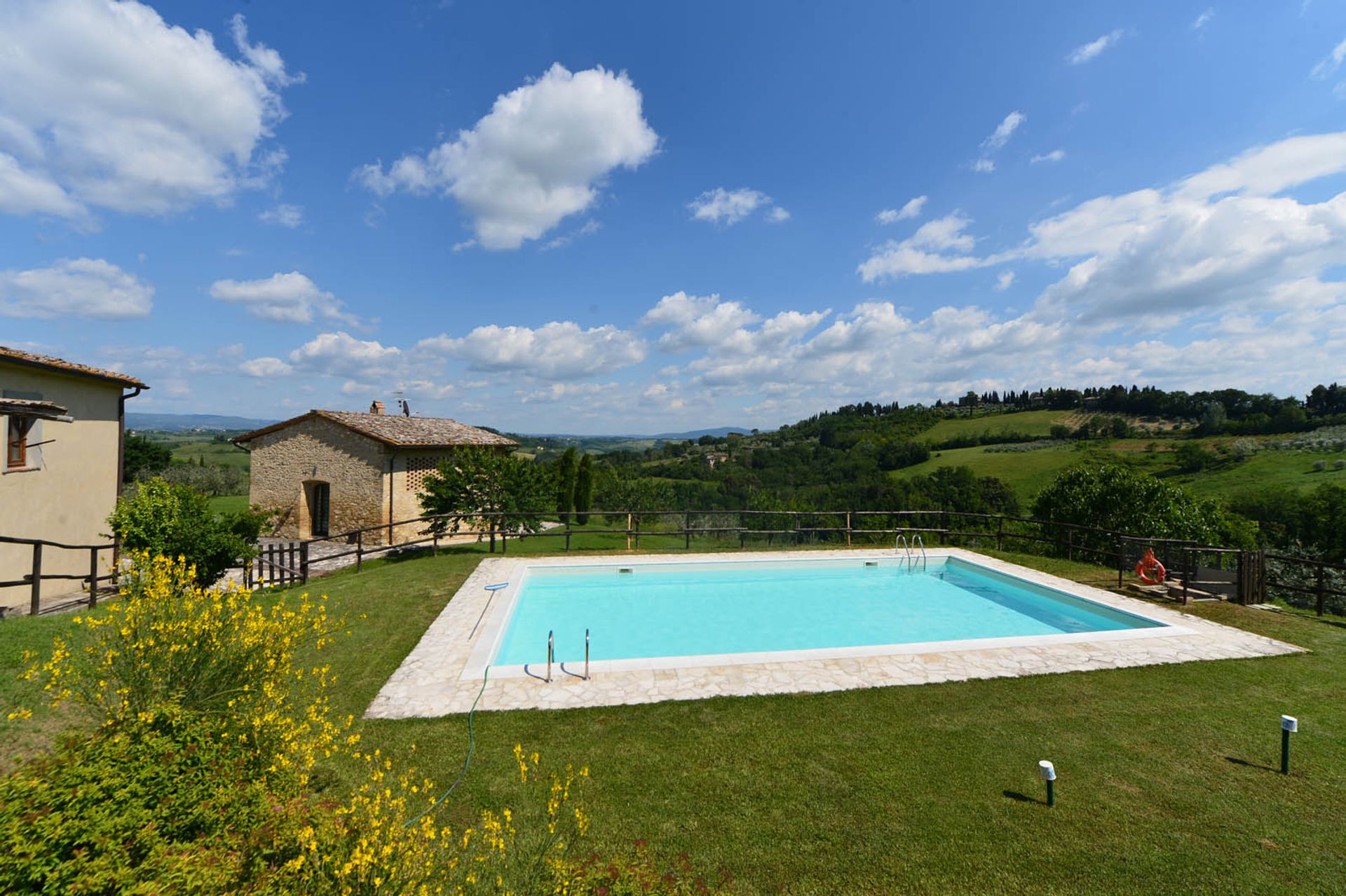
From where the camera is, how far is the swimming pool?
27.6 ft

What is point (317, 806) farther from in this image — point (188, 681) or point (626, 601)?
point (626, 601)

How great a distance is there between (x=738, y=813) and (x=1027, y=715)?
3368mm

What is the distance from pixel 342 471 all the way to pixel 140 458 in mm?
28517

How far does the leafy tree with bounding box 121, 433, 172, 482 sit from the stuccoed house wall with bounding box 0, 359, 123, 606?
25.3 m

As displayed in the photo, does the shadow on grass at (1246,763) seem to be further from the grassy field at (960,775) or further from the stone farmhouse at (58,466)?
the stone farmhouse at (58,466)

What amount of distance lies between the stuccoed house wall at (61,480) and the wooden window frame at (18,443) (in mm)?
58

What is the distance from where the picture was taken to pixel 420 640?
703 centimetres

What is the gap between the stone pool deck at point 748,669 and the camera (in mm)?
5508

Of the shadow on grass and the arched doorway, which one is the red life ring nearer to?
the shadow on grass

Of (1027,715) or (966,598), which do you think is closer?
(1027,715)

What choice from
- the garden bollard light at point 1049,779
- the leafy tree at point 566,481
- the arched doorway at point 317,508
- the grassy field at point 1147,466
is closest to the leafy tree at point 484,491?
the arched doorway at point 317,508

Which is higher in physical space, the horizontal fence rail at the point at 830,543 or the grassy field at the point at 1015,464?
the grassy field at the point at 1015,464

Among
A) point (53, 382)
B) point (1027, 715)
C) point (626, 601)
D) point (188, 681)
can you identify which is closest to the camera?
point (188, 681)

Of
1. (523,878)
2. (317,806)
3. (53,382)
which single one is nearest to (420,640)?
(317,806)
